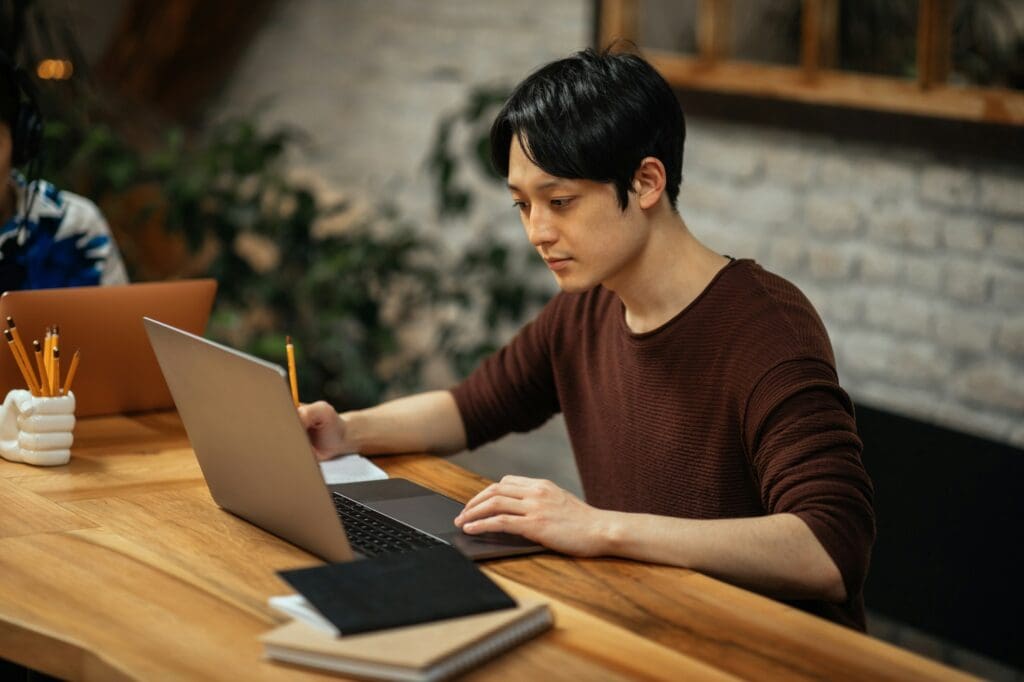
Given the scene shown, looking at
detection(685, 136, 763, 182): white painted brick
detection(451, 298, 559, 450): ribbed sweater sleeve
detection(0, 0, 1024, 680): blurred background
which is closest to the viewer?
detection(451, 298, 559, 450): ribbed sweater sleeve

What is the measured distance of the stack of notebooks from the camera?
47.6 inches

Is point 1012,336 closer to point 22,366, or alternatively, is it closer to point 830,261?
point 830,261

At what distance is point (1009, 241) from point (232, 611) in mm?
1887

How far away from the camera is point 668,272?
73.4 inches

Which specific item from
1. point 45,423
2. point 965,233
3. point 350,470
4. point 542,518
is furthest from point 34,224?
point 965,233

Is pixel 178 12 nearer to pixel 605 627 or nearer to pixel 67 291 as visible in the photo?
pixel 67 291

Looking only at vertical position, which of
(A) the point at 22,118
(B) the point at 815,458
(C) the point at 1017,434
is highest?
(A) the point at 22,118

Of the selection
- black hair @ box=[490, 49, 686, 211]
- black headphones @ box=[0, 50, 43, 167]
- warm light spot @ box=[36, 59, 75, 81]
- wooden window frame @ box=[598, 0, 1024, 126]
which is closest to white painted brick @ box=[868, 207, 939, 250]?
wooden window frame @ box=[598, 0, 1024, 126]

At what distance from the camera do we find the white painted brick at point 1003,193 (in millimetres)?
2658

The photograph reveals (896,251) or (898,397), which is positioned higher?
(896,251)

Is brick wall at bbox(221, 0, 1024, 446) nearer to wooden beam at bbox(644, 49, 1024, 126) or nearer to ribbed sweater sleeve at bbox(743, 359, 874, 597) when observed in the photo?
wooden beam at bbox(644, 49, 1024, 126)

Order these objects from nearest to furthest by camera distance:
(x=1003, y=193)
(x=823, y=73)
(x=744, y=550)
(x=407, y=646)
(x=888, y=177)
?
(x=407, y=646) < (x=744, y=550) < (x=1003, y=193) < (x=888, y=177) < (x=823, y=73)

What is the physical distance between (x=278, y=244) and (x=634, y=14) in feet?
3.66

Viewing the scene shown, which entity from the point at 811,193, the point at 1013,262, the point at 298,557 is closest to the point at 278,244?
the point at 811,193
